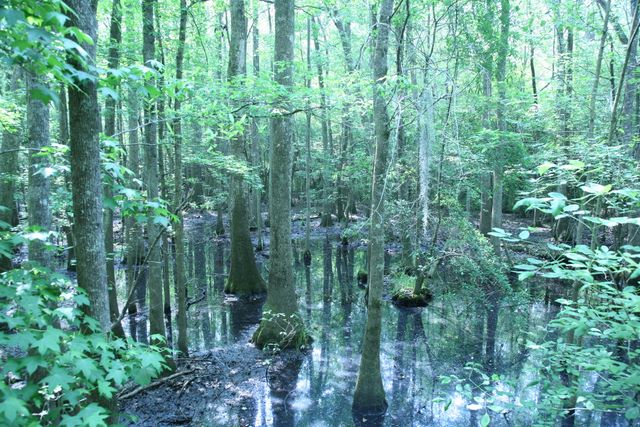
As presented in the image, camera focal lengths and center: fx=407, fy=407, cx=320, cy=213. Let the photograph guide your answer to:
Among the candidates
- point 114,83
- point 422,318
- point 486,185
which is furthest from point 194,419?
point 486,185

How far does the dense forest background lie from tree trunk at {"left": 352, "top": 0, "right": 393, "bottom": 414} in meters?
0.04

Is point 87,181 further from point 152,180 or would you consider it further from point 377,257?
point 152,180

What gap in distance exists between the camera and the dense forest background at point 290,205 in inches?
104

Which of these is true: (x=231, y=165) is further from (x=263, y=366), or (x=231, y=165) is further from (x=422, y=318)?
(x=422, y=318)

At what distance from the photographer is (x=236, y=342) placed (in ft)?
33.7

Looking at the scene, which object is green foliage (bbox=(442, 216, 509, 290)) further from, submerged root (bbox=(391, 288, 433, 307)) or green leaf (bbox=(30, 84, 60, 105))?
green leaf (bbox=(30, 84, 60, 105))

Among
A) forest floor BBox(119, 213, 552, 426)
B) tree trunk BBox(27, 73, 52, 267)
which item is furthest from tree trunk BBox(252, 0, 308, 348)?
tree trunk BBox(27, 73, 52, 267)

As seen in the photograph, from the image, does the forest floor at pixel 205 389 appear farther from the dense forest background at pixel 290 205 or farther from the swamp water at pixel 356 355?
the dense forest background at pixel 290 205

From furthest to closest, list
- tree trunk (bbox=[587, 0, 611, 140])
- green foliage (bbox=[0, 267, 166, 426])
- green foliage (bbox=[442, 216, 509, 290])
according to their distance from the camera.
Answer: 1. green foliage (bbox=[442, 216, 509, 290])
2. tree trunk (bbox=[587, 0, 611, 140])
3. green foliage (bbox=[0, 267, 166, 426])

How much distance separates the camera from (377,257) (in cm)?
690

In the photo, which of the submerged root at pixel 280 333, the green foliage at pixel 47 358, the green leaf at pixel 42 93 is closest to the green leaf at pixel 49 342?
the green foliage at pixel 47 358

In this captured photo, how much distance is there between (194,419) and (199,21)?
37.4 feet

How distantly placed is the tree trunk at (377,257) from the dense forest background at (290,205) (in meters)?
0.04

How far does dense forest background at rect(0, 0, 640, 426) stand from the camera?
263 centimetres
